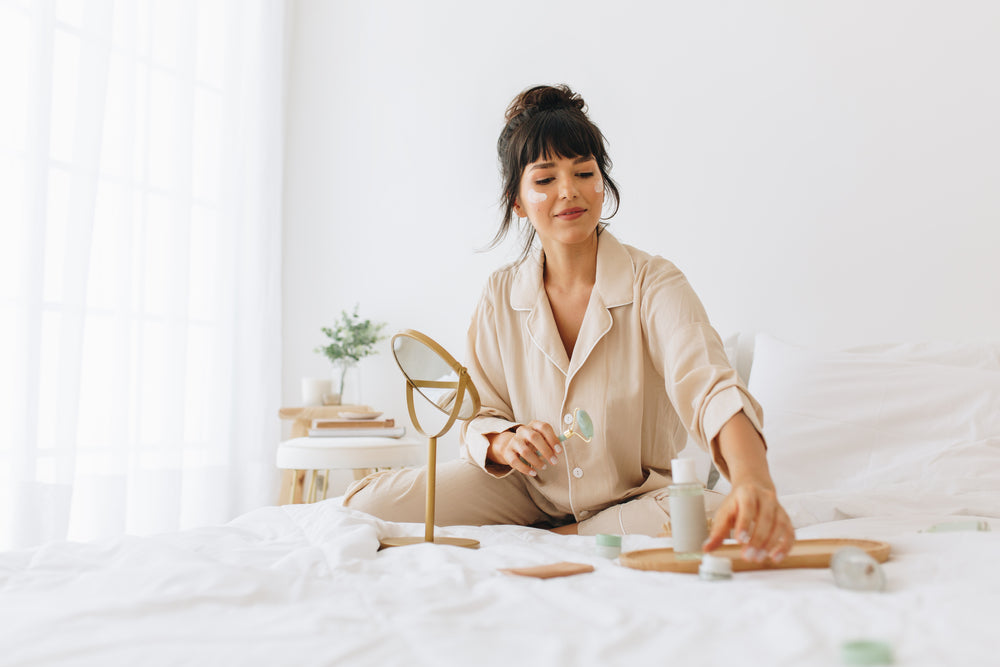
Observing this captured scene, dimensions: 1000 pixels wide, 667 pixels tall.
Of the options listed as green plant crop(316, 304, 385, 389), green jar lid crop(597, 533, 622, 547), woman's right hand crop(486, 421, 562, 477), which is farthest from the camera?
green plant crop(316, 304, 385, 389)

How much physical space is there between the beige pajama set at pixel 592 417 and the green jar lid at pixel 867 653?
824 millimetres

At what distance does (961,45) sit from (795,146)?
1.49ft

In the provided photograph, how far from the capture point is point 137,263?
8.87 ft

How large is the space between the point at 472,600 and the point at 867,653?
330 mm

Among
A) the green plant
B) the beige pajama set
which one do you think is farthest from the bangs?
the green plant

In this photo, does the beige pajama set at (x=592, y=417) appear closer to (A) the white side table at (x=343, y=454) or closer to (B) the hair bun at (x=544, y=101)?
(B) the hair bun at (x=544, y=101)

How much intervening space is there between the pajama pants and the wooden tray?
48 cm

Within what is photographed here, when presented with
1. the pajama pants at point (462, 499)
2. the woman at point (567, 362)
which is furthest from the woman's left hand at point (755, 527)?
the pajama pants at point (462, 499)

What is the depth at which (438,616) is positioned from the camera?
0.64 metres

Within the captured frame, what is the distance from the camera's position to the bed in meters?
0.54

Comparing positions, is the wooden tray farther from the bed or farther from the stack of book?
the stack of book

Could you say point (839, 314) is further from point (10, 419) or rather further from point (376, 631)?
point (10, 419)

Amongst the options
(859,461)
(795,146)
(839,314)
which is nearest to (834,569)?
(859,461)

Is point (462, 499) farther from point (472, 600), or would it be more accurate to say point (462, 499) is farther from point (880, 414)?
point (880, 414)
